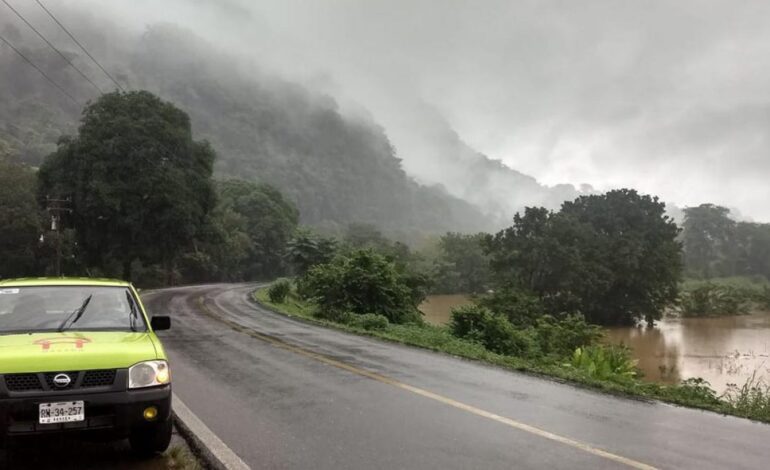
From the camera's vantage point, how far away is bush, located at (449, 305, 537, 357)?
19.3 meters

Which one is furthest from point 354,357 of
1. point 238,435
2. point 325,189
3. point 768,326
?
point 325,189

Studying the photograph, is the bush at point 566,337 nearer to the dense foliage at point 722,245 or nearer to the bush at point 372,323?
the bush at point 372,323

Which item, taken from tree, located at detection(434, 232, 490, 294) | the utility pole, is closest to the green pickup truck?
the utility pole

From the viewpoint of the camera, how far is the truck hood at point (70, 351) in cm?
485

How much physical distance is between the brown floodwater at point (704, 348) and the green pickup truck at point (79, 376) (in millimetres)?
13457

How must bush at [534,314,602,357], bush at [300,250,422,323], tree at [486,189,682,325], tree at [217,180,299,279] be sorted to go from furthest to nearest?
tree at [217,180,299,279], tree at [486,189,682,325], bush at [300,250,422,323], bush at [534,314,602,357]

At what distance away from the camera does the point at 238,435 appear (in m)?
6.37

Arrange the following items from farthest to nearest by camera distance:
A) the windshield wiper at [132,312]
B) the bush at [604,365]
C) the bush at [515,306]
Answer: the bush at [515,306]
the bush at [604,365]
the windshield wiper at [132,312]

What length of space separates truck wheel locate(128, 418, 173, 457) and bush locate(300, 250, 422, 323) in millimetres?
18741

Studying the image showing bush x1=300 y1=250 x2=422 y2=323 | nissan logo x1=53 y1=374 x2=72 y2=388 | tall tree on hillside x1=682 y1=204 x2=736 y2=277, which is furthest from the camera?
tall tree on hillside x1=682 y1=204 x2=736 y2=277

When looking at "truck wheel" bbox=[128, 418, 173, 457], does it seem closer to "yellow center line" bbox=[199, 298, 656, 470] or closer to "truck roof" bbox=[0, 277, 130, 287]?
"truck roof" bbox=[0, 277, 130, 287]

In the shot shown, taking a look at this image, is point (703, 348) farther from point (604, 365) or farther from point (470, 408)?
point (470, 408)

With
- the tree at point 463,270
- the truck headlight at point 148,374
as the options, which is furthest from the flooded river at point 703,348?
the tree at point 463,270

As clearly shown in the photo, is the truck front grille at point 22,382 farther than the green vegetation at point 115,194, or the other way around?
the green vegetation at point 115,194
